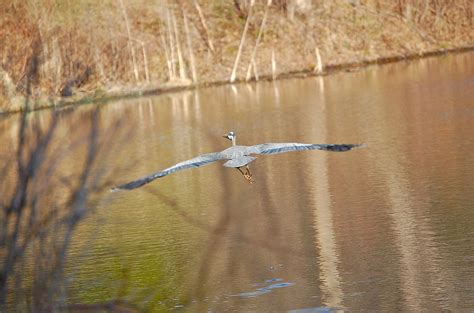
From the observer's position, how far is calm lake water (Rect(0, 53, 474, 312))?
11.3 meters

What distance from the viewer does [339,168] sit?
62.3ft

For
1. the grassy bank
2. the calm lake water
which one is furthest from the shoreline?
the calm lake water

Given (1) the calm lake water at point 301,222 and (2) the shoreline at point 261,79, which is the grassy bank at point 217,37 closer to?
(2) the shoreline at point 261,79

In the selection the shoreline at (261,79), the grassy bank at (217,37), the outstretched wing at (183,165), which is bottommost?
the outstretched wing at (183,165)

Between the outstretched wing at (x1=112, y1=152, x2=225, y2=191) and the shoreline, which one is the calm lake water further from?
the shoreline

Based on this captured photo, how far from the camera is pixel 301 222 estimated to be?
14.7 m

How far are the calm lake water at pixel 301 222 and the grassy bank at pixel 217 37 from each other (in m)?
12.8

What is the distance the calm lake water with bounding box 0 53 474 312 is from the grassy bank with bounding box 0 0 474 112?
12755 mm

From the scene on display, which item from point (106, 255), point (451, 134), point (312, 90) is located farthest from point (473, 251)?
point (312, 90)

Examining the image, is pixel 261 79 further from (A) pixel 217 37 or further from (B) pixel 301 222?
(B) pixel 301 222

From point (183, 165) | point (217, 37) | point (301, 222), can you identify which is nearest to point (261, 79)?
point (217, 37)

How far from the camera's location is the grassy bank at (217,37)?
39.7 meters

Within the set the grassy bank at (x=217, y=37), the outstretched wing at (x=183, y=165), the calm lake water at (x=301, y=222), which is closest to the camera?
the outstretched wing at (x=183, y=165)

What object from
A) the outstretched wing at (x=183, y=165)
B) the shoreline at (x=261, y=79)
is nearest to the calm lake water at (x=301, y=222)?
the outstretched wing at (x=183, y=165)
